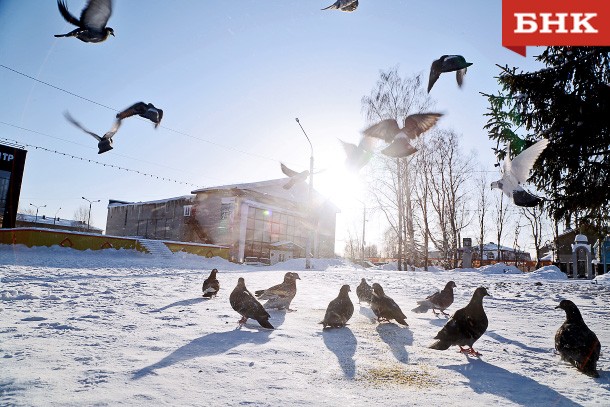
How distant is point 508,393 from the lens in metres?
3.06

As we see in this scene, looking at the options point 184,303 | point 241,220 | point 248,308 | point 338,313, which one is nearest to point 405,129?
point 338,313

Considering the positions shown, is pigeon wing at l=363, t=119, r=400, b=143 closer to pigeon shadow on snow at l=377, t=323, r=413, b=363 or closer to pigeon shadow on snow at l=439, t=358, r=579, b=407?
pigeon shadow on snow at l=377, t=323, r=413, b=363

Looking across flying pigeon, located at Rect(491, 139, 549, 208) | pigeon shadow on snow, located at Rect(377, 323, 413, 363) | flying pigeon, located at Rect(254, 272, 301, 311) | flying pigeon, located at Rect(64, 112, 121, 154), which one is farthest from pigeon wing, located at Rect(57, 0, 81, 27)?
flying pigeon, located at Rect(491, 139, 549, 208)

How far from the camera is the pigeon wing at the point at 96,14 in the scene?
14.5 ft

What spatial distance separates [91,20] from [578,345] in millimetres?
6644

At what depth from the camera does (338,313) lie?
5.45m

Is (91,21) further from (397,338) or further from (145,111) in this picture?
(397,338)

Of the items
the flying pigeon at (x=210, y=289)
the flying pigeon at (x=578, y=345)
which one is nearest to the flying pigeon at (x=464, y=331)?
the flying pigeon at (x=578, y=345)

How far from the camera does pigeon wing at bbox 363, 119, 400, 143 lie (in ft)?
19.1

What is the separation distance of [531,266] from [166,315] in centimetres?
4176

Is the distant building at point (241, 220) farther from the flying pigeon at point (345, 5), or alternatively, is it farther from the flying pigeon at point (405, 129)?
the flying pigeon at point (345, 5)

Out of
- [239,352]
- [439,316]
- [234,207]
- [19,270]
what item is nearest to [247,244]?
[234,207]

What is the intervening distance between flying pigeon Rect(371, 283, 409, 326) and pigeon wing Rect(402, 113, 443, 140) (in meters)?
2.62

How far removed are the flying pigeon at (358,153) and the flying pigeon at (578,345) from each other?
347cm
